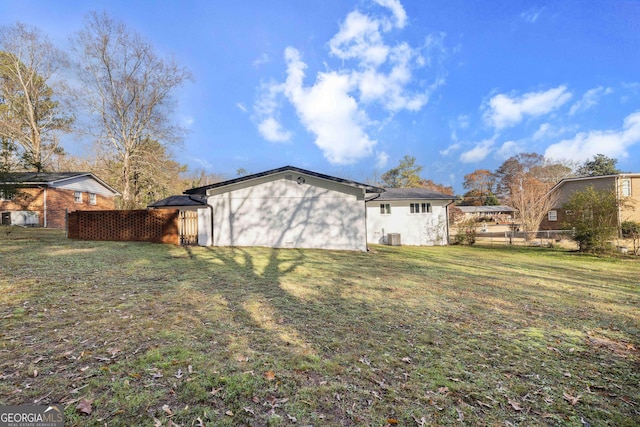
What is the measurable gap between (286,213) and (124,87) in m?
19.7

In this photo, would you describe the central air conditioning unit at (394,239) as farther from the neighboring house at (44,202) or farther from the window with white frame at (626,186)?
the neighboring house at (44,202)

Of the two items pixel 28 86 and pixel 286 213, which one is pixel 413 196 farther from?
pixel 28 86

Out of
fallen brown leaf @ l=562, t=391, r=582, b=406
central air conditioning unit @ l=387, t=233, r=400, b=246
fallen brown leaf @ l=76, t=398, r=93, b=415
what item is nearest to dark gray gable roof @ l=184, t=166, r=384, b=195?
central air conditioning unit @ l=387, t=233, r=400, b=246

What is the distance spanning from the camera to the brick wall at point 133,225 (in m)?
12.0

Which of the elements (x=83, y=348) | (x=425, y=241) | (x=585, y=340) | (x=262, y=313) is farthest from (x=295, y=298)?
(x=425, y=241)

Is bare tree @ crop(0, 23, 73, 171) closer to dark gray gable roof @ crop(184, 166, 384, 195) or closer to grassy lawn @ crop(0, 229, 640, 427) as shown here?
dark gray gable roof @ crop(184, 166, 384, 195)

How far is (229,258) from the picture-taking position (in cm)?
930

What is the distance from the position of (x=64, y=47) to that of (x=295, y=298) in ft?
98.8

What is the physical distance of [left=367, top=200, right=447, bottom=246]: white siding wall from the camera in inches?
706

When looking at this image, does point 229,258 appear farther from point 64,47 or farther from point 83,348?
point 64,47

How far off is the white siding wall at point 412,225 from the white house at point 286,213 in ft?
19.8

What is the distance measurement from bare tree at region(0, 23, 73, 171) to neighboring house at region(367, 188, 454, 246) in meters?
26.5

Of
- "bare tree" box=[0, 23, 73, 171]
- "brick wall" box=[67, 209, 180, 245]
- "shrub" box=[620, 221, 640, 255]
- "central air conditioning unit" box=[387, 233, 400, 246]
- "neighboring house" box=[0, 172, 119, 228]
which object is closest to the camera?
"brick wall" box=[67, 209, 180, 245]

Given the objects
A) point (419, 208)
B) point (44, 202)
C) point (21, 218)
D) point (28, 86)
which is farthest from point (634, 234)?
point (28, 86)
